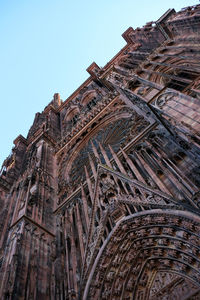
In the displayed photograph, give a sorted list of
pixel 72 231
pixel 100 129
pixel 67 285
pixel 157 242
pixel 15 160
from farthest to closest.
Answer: pixel 15 160 → pixel 100 129 → pixel 72 231 → pixel 67 285 → pixel 157 242

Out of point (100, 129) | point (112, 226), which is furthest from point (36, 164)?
point (112, 226)

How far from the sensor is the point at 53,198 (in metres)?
11.4

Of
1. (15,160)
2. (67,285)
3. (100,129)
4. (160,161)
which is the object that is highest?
(15,160)

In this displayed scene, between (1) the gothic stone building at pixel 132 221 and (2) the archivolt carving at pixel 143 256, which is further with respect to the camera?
(1) the gothic stone building at pixel 132 221

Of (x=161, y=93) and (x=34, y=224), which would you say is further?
(x=34, y=224)

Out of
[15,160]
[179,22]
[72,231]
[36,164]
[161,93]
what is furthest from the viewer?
[15,160]

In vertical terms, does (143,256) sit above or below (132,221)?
below

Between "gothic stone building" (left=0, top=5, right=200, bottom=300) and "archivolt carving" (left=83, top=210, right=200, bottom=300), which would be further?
"gothic stone building" (left=0, top=5, right=200, bottom=300)

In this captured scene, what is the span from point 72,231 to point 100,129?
272 inches

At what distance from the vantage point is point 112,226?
23.5 ft

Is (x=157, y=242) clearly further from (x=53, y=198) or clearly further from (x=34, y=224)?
(x=53, y=198)

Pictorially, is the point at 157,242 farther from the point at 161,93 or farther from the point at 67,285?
the point at 161,93

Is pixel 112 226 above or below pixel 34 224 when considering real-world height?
below

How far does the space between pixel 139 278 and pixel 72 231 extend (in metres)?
2.96
